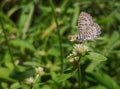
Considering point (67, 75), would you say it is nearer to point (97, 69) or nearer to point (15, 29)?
point (97, 69)

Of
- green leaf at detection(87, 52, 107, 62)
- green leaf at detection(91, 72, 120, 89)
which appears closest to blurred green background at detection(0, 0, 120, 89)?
green leaf at detection(91, 72, 120, 89)

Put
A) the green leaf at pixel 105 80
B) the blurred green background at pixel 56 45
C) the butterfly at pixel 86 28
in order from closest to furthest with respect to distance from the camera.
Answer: the butterfly at pixel 86 28, the green leaf at pixel 105 80, the blurred green background at pixel 56 45

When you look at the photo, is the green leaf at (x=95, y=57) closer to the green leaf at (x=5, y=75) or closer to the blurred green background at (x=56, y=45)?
the blurred green background at (x=56, y=45)

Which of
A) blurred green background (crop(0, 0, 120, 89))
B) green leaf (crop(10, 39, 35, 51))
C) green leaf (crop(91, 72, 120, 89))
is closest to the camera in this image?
green leaf (crop(91, 72, 120, 89))

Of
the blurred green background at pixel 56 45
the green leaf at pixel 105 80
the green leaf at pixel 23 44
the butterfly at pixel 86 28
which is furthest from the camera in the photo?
the green leaf at pixel 23 44

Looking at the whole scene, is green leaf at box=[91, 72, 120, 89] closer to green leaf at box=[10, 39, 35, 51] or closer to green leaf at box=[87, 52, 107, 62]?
green leaf at box=[10, 39, 35, 51]

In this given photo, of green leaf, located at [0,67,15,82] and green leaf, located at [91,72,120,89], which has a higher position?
green leaf, located at [0,67,15,82]

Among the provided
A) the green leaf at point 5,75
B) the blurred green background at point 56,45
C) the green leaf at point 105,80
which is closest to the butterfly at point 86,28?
the blurred green background at point 56,45

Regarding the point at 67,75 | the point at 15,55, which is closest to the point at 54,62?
the point at 15,55

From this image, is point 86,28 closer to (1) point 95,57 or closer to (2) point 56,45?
(1) point 95,57
